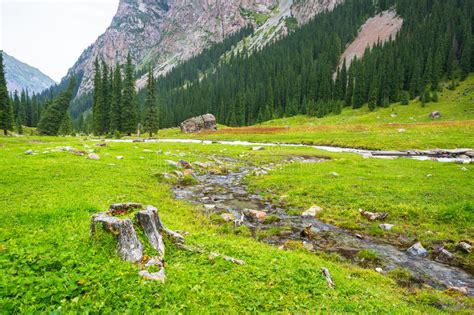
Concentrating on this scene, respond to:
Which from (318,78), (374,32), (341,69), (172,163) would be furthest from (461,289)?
(374,32)

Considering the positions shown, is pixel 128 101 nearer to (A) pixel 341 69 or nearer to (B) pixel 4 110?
(B) pixel 4 110

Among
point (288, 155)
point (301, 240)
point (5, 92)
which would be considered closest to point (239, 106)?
point (5, 92)

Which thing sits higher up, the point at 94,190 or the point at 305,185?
the point at 94,190

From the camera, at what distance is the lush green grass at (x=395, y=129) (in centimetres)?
4419

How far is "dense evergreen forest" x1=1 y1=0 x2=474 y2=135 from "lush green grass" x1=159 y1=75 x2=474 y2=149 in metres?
6.67

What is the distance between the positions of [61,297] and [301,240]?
972 centimetres

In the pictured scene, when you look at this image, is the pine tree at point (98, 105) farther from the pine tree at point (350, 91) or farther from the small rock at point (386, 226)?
the pine tree at point (350, 91)

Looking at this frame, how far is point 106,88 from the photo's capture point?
8150 centimetres

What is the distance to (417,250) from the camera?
11547mm

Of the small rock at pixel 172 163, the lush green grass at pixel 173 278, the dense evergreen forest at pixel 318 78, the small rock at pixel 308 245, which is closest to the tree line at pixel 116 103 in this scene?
the dense evergreen forest at pixel 318 78

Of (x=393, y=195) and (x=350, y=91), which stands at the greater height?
(x=350, y=91)

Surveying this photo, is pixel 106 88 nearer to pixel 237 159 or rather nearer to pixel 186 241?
pixel 237 159

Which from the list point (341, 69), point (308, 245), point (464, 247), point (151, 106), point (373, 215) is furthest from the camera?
point (341, 69)

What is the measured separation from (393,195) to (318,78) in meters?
125
